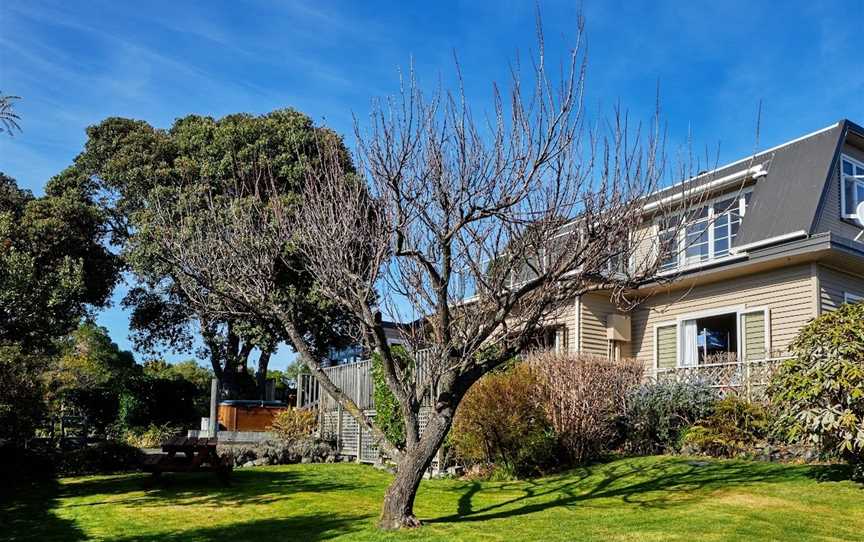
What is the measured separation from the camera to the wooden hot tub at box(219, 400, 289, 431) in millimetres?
20828

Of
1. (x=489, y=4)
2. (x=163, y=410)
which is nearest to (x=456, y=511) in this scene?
(x=489, y=4)

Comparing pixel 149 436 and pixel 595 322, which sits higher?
pixel 595 322

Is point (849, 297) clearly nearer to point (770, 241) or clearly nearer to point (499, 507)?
point (770, 241)

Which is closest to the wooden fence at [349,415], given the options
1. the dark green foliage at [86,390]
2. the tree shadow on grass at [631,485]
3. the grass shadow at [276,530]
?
the tree shadow on grass at [631,485]

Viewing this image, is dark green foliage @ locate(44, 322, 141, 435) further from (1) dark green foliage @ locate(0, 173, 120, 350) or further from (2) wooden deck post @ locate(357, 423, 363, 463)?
(2) wooden deck post @ locate(357, 423, 363, 463)

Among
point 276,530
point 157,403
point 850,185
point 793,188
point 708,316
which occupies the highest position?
point 850,185

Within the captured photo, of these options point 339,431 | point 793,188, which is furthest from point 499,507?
point 793,188

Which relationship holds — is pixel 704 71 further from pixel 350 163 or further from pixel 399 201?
pixel 350 163

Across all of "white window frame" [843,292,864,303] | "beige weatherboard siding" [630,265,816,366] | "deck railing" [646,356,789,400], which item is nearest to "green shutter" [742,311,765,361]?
"beige weatherboard siding" [630,265,816,366]

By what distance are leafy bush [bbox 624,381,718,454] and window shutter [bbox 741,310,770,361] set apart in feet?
9.94

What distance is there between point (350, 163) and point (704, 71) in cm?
1263

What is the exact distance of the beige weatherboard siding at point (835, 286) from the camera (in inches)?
597

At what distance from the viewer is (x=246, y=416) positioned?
20.9 meters

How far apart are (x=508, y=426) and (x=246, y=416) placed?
11.3m
